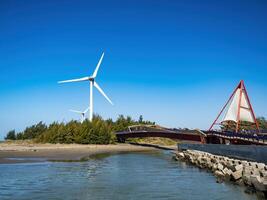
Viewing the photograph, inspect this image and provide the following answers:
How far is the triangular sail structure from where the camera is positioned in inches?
2295

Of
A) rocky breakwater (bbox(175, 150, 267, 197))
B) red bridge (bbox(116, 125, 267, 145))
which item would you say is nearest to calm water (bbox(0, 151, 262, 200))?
rocky breakwater (bbox(175, 150, 267, 197))

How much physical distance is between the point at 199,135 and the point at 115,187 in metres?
49.6

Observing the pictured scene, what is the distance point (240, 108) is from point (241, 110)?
0.42 meters

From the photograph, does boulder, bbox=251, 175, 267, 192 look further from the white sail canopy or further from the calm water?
the white sail canopy

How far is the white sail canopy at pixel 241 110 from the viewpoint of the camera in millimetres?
58562

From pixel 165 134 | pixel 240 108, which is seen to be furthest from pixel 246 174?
pixel 165 134

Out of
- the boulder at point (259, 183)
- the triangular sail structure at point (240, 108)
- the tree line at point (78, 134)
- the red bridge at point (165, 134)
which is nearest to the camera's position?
the boulder at point (259, 183)

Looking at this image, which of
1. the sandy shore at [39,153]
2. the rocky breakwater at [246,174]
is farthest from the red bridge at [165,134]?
the rocky breakwater at [246,174]

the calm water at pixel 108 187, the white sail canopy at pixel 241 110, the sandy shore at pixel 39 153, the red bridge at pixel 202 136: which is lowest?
the calm water at pixel 108 187

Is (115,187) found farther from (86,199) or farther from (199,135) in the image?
(199,135)

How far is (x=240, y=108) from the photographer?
58.7 meters

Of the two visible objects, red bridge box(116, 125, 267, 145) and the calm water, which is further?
red bridge box(116, 125, 267, 145)

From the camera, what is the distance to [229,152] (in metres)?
40.1

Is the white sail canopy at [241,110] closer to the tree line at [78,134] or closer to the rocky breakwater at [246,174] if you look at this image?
the rocky breakwater at [246,174]
